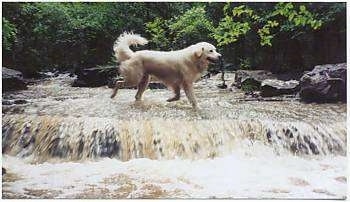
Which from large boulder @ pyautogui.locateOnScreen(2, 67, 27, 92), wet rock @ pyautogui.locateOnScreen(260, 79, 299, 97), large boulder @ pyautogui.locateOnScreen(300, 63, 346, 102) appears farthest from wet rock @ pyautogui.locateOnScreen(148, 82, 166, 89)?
large boulder @ pyautogui.locateOnScreen(300, 63, 346, 102)

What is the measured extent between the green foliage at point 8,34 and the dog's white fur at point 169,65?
24.0 inches

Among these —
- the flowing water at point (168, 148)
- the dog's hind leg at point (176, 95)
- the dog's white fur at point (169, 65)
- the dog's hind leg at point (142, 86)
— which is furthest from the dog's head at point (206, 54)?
the dog's hind leg at point (142, 86)

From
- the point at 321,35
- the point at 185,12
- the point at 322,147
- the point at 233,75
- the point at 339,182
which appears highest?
the point at 185,12

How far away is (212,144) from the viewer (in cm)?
305

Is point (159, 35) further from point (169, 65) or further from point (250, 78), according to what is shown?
point (250, 78)

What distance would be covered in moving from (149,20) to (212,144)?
2.64 ft

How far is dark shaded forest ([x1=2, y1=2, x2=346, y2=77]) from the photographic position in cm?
309

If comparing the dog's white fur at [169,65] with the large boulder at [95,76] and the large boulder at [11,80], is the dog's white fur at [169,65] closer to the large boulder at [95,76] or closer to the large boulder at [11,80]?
the large boulder at [95,76]

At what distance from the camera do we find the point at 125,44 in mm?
3148

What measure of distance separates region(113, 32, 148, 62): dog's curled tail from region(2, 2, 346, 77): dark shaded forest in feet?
0.10

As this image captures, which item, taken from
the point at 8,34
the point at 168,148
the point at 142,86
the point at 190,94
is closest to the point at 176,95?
the point at 190,94

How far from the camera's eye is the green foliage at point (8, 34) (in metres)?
3.05

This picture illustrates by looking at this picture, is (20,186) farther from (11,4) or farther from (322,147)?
(322,147)

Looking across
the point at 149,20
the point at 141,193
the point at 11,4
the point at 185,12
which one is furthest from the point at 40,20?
the point at 141,193
